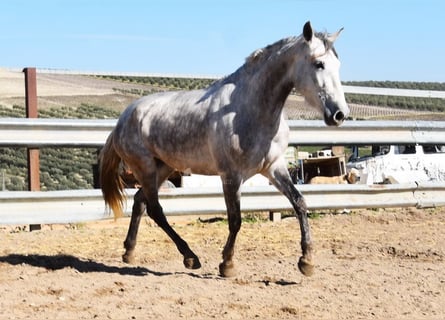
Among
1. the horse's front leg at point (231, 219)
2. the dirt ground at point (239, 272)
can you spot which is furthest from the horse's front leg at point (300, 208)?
the horse's front leg at point (231, 219)

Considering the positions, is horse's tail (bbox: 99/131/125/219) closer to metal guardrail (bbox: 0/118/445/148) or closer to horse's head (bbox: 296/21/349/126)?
metal guardrail (bbox: 0/118/445/148)

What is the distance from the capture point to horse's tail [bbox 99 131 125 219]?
7.69 meters

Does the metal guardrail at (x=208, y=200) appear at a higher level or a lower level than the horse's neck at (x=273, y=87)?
lower

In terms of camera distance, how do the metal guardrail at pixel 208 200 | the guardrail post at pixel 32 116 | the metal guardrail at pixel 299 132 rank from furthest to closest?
the guardrail post at pixel 32 116 → the metal guardrail at pixel 299 132 → the metal guardrail at pixel 208 200

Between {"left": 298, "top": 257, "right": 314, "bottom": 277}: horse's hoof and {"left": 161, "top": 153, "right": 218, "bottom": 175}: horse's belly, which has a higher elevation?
{"left": 161, "top": 153, "right": 218, "bottom": 175}: horse's belly

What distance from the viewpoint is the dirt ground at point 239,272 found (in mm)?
4961

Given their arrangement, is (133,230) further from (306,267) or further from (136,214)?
(306,267)

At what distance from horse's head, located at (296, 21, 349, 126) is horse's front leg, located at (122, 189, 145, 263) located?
2.13 metres

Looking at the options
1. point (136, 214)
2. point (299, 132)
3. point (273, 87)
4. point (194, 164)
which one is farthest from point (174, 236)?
point (299, 132)

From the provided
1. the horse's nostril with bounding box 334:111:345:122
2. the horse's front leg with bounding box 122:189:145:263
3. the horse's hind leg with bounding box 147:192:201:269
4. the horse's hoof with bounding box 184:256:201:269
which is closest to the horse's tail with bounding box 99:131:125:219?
the horse's front leg with bounding box 122:189:145:263

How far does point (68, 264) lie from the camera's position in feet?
22.5

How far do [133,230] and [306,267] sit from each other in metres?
1.92

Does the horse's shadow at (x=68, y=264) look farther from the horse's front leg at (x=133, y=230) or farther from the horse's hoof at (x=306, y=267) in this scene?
the horse's hoof at (x=306, y=267)

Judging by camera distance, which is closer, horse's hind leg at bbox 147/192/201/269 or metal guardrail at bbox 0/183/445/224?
horse's hind leg at bbox 147/192/201/269
